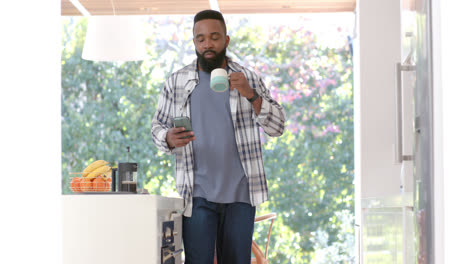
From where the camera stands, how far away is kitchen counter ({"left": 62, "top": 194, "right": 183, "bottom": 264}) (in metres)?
2.69

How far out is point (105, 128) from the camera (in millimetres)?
7578

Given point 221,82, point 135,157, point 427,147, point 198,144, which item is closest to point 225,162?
point 198,144

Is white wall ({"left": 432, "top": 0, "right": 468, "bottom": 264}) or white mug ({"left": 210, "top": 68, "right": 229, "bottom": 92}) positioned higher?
white mug ({"left": 210, "top": 68, "right": 229, "bottom": 92})

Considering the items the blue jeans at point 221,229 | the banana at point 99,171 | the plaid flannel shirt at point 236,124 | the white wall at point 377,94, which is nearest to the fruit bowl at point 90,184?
the banana at point 99,171

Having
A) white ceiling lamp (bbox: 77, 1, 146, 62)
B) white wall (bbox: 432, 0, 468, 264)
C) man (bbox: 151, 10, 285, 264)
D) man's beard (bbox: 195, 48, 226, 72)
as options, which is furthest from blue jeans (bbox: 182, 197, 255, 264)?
white ceiling lamp (bbox: 77, 1, 146, 62)

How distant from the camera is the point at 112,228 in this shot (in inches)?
106

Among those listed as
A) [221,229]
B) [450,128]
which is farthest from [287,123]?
[450,128]

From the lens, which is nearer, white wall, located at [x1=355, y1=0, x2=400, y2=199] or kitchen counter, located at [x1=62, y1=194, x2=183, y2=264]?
kitchen counter, located at [x1=62, y1=194, x2=183, y2=264]

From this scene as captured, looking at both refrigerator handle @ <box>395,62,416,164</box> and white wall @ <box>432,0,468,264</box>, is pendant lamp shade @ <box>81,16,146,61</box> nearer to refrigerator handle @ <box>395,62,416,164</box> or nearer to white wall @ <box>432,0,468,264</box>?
refrigerator handle @ <box>395,62,416,164</box>

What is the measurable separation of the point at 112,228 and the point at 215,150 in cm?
50

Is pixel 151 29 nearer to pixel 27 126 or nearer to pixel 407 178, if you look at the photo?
pixel 407 178

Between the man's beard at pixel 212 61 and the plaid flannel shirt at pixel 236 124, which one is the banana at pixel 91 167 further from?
the man's beard at pixel 212 61

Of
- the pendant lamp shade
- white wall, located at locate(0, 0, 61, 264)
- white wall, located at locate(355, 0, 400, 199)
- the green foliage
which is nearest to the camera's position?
white wall, located at locate(0, 0, 61, 264)

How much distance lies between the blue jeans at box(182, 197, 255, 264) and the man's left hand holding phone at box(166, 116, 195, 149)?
23 centimetres
